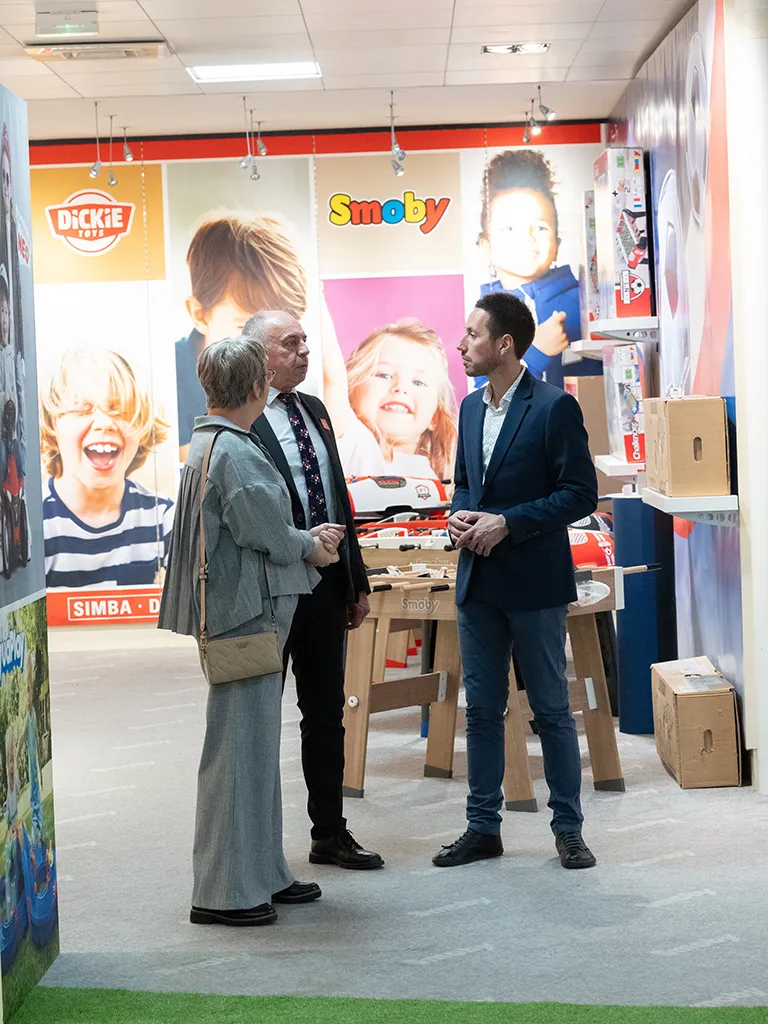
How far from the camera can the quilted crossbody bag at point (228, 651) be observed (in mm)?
3416

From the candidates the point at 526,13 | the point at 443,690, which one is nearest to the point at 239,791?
the point at 443,690

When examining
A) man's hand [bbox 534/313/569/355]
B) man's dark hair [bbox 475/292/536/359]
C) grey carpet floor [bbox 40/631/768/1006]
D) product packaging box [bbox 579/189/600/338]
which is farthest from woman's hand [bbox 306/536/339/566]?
man's hand [bbox 534/313/569/355]

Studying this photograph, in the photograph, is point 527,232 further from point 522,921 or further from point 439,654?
point 522,921

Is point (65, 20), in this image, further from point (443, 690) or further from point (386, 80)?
point (443, 690)

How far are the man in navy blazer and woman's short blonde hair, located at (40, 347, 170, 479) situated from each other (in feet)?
18.6

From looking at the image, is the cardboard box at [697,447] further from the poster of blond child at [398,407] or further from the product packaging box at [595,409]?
the poster of blond child at [398,407]

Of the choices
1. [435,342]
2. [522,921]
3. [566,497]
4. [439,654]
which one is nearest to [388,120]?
[435,342]

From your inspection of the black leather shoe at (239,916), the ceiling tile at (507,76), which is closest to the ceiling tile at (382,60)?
the ceiling tile at (507,76)

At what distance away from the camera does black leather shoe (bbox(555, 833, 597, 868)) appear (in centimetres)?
401

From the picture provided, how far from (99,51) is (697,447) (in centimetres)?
375

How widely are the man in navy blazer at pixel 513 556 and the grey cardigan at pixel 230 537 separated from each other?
67 centimetres

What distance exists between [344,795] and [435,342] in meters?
4.95

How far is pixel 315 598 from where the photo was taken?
156 inches

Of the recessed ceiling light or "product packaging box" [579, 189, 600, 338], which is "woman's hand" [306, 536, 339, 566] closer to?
the recessed ceiling light
